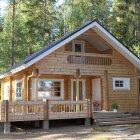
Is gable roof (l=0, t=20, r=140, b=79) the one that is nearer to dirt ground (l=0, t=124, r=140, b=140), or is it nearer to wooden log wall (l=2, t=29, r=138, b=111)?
wooden log wall (l=2, t=29, r=138, b=111)

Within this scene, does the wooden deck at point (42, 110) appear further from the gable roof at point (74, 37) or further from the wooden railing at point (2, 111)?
the gable roof at point (74, 37)

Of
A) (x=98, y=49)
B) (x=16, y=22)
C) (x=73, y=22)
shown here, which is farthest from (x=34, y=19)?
(x=98, y=49)

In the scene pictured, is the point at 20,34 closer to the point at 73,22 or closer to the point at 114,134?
the point at 73,22

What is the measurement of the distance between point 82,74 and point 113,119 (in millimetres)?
3503

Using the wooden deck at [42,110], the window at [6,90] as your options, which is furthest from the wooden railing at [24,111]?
the window at [6,90]

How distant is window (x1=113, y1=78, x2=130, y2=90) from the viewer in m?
20.3

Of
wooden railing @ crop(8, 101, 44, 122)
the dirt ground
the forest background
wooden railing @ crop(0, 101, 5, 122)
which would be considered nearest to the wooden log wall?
wooden railing @ crop(8, 101, 44, 122)

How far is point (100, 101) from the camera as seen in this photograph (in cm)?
2019

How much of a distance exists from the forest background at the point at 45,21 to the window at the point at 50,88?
15909 millimetres

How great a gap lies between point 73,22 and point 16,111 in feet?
81.9

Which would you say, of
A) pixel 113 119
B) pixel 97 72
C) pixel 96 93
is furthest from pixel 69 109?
pixel 96 93

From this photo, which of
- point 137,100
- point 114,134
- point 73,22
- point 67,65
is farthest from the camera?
point 73,22

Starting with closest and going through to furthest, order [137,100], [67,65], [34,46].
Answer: [67,65] → [137,100] → [34,46]

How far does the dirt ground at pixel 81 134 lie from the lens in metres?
13.1
